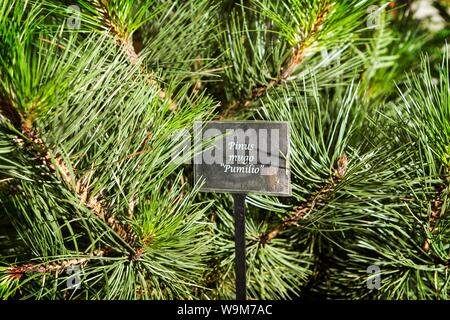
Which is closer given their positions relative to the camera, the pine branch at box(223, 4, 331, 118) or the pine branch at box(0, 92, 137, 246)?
the pine branch at box(0, 92, 137, 246)

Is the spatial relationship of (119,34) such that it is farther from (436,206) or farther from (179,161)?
(436,206)

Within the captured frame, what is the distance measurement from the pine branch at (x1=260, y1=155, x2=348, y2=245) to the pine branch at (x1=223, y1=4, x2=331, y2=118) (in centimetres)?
11

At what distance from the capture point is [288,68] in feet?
1.84

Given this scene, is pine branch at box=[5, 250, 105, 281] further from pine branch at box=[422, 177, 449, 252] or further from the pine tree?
pine branch at box=[422, 177, 449, 252]

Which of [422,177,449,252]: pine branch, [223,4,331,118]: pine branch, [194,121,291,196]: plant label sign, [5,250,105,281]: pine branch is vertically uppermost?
[223,4,331,118]: pine branch

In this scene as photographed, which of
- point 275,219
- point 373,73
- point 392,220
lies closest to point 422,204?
point 392,220

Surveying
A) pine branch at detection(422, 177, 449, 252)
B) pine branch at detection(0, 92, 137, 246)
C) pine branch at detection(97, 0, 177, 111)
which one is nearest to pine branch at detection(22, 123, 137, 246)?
pine branch at detection(0, 92, 137, 246)

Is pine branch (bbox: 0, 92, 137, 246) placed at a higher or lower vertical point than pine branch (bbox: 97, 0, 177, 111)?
lower

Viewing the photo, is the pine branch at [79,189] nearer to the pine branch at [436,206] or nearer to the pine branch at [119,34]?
the pine branch at [119,34]

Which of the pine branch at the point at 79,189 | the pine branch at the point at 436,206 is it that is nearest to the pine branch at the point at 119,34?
the pine branch at the point at 79,189

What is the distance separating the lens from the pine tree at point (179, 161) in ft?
1.38

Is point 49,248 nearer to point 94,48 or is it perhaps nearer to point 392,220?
point 94,48

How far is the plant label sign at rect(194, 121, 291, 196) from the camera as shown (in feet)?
1.65

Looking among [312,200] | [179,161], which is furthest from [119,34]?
[312,200]
